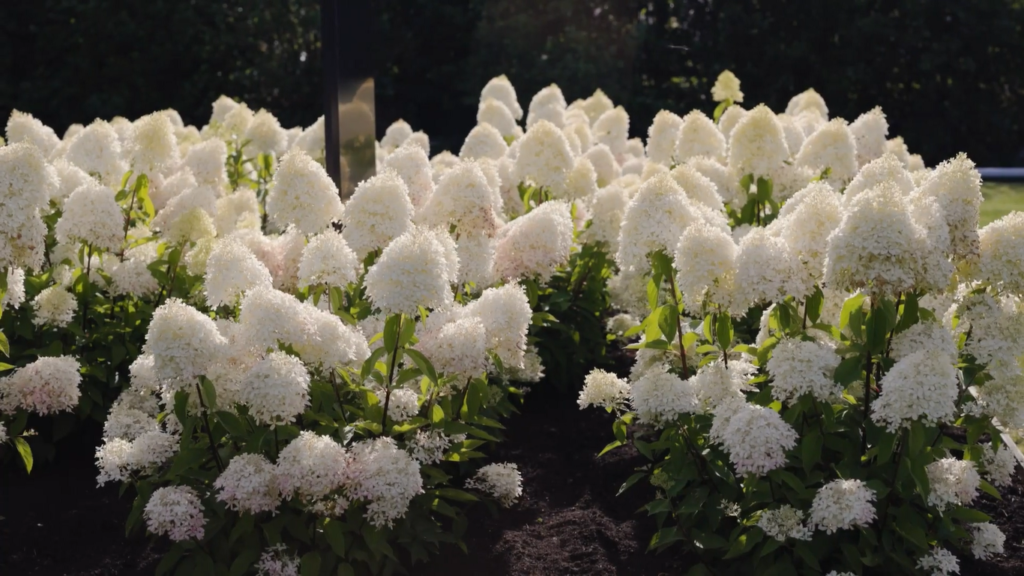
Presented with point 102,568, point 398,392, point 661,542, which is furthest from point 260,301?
point 661,542

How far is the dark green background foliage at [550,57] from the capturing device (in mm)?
11477

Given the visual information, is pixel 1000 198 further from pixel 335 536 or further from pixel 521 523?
pixel 335 536

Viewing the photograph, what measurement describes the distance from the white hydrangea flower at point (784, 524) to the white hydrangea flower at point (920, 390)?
0.37 metres

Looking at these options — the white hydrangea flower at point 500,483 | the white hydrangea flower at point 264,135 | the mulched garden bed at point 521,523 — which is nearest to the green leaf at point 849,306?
the mulched garden bed at point 521,523

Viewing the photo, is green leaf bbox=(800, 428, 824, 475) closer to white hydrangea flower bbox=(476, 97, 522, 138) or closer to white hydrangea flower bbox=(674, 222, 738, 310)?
white hydrangea flower bbox=(674, 222, 738, 310)

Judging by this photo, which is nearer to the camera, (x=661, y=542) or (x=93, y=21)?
(x=661, y=542)

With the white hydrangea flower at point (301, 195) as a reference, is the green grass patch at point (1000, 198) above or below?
above

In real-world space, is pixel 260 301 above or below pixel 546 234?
below

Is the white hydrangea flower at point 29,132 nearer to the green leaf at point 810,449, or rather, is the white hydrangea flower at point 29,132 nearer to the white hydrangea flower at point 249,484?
the white hydrangea flower at point 249,484

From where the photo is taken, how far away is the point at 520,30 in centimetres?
1225

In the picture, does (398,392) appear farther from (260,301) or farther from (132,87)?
(132,87)

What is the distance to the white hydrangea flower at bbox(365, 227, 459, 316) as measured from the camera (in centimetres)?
299

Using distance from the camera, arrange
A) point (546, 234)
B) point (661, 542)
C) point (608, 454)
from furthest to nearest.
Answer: point (608, 454) → point (546, 234) → point (661, 542)

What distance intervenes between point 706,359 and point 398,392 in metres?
1.00
